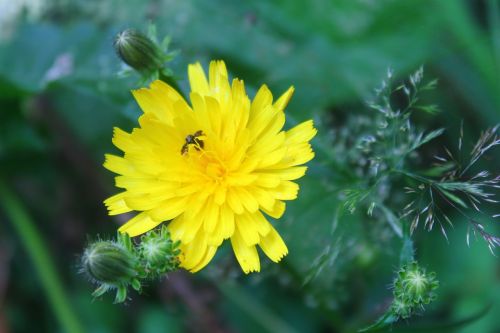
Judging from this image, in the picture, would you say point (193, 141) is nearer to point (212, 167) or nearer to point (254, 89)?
point (212, 167)

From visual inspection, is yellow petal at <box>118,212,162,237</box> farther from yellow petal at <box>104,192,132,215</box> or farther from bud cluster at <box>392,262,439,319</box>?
bud cluster at <box>392,262,439,319</box>

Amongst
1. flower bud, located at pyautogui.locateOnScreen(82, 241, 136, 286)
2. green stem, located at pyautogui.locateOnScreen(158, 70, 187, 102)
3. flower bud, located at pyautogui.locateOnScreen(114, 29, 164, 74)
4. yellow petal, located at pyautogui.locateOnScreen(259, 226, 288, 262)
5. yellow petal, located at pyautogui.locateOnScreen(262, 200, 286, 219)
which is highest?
flower bud, located at pyautogui.locateOnScreen(114, 29, 164, 74)

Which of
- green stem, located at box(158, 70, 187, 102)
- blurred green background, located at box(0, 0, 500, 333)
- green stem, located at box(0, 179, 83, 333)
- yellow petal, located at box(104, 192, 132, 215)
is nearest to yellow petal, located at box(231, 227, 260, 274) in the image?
yellow petal, located at box(104, 192, 132, 215)

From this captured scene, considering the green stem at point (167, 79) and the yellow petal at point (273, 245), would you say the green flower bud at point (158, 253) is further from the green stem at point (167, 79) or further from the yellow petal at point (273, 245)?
the green stem at point (167, 79)

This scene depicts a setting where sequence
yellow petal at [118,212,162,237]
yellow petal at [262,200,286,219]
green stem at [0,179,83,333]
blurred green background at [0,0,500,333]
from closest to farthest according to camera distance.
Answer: yellow petal at [262,200,286,219], yellow petal at [118,212,162,237], blurred green background at [0,0,500,333], green stem at [0,179,83,333]

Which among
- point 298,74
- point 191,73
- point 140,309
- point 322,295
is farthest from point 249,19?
point 140,309

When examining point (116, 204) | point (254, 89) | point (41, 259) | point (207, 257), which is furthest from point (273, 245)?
point (41, 259)

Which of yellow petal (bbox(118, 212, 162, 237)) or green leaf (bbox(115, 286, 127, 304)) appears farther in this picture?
yellow petal (bbox(118, 212, 162, 237))
